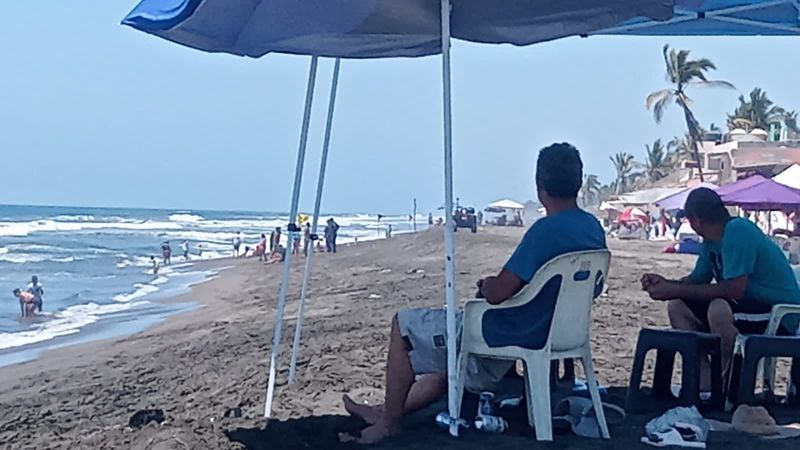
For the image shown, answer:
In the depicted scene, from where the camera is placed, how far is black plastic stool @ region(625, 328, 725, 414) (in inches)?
184

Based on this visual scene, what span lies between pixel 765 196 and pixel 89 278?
50.6ft

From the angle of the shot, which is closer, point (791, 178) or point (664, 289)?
point (664, 289)

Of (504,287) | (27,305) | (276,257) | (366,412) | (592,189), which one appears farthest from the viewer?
(592,189)

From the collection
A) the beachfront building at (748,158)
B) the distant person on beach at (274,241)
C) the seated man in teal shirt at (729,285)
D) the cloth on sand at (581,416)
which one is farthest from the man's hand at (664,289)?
the beachfront building at (748,158)

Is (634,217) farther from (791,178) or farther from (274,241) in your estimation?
(791,178)

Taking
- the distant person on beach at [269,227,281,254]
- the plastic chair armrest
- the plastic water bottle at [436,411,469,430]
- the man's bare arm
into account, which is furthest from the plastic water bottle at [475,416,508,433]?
the distant person on beach at [269,227,281,254]

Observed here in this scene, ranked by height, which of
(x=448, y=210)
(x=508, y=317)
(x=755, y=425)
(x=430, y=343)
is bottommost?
(x=755, y=425)

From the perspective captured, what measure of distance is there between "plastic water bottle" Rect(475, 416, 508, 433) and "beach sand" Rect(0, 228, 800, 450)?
5 cm

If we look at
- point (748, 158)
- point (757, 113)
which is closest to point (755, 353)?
point (748, 158)

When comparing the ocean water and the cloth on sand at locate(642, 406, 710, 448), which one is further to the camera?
the ocean water

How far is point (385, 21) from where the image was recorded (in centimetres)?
453

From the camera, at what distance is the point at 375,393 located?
18.5 ft

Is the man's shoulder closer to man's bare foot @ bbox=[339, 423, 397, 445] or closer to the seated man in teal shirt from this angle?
the seated man in teal shirt

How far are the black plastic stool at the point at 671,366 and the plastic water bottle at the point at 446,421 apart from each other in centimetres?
106
